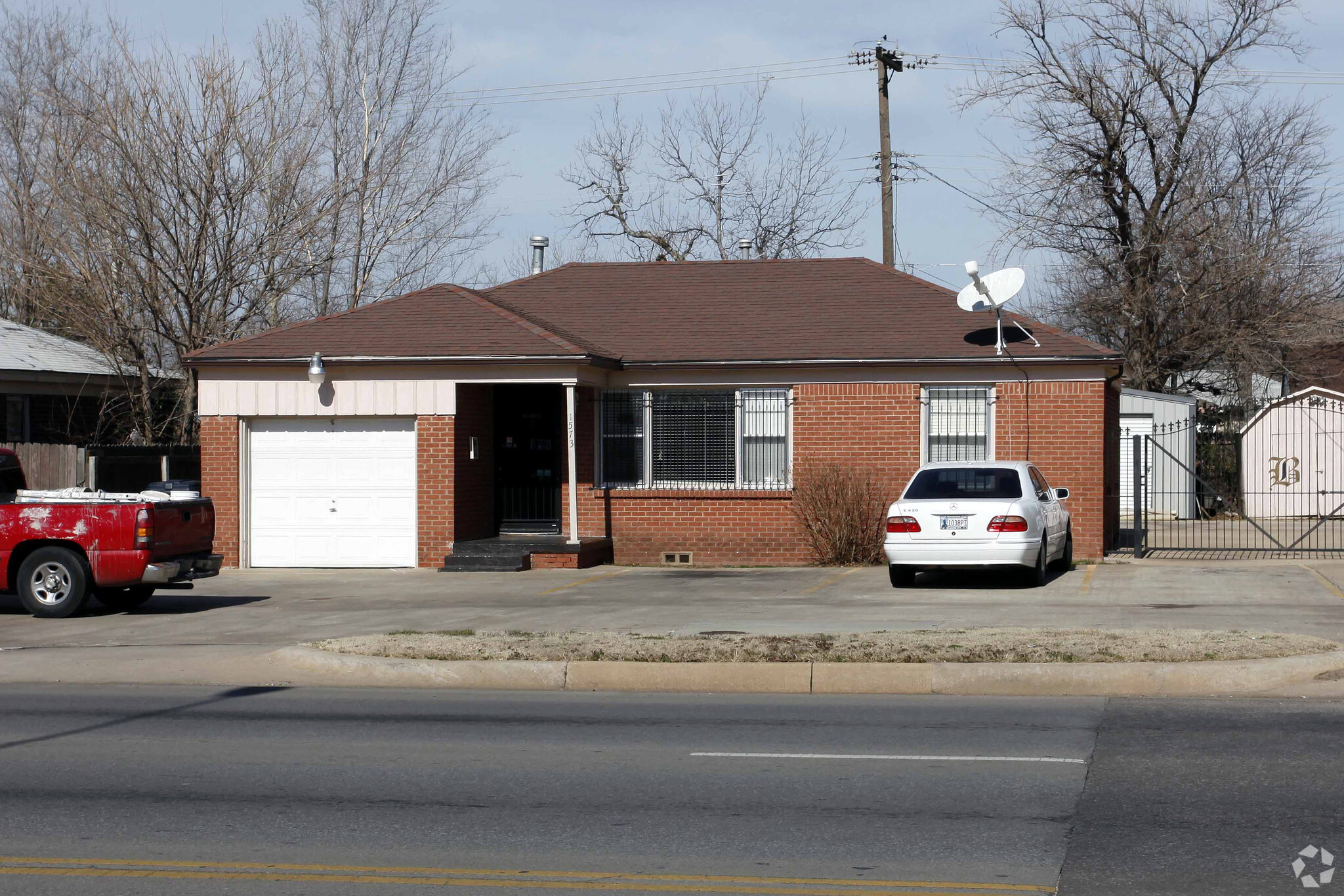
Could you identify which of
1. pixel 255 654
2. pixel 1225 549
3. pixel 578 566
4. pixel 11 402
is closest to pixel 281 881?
pixel 255 654

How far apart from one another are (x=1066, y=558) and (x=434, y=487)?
9.14 meters

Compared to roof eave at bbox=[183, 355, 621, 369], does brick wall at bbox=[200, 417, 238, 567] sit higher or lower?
lower

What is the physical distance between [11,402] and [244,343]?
29.7 ft

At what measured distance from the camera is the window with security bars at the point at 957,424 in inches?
846

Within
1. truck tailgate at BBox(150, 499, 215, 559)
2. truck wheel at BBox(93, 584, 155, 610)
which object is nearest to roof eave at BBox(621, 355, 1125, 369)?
truck tailgate at BBox(150, 499, 215, 559)

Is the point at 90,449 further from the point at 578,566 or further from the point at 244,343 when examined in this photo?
the point at 578,566

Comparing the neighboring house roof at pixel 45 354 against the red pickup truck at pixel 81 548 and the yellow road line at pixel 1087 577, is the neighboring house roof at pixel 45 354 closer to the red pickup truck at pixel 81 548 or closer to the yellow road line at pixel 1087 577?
the red pickup truck at pixel 81 548

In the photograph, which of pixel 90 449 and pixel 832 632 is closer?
pixel 832 632

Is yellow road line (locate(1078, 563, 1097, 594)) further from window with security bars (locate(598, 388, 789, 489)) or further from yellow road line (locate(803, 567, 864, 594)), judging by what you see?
window with security bars (locate(598, 388, 789, 489))

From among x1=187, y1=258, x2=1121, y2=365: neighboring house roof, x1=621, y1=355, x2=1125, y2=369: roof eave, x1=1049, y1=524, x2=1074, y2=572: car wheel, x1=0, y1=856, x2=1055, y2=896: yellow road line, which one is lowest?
x1=0, y1=856, x2=1055, y2=896: yellow road line

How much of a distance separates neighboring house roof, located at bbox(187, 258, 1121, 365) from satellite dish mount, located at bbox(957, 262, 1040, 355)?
20cm

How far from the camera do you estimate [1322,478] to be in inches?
1217

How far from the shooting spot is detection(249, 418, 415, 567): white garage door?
70.7 feet

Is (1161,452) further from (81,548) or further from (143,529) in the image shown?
(81,548)
